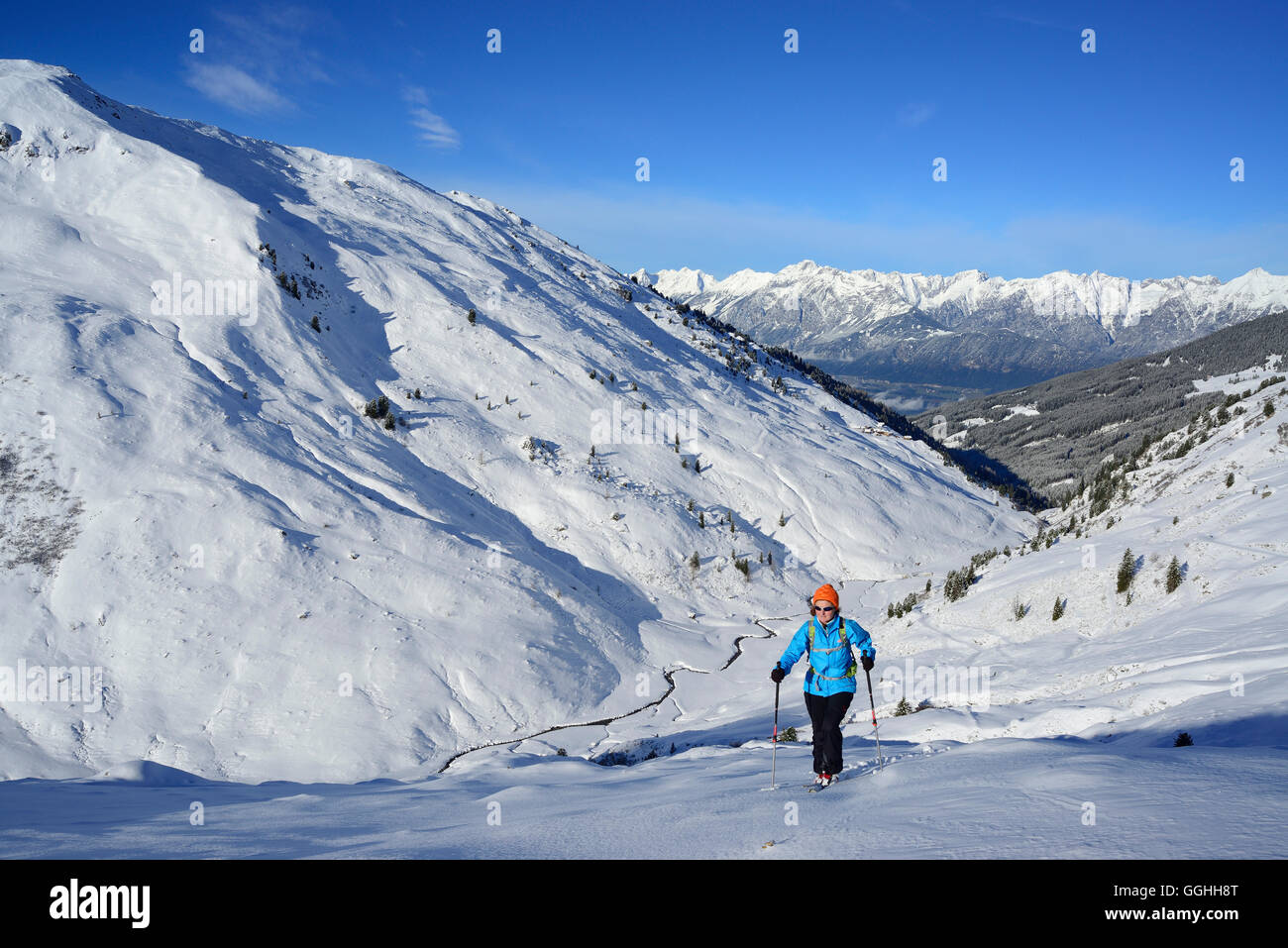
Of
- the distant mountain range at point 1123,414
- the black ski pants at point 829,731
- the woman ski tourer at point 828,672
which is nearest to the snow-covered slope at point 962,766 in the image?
the black ski pants at point 829,731

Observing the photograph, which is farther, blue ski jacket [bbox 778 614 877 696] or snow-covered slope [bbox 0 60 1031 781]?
snow-covered slope [bbox 0 60 1031 781]

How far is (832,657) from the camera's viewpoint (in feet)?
27.1

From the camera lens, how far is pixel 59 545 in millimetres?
17938

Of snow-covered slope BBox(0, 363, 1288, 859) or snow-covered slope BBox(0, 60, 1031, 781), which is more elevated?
snow-covered slope BBox(0, 60, 1031, 781)

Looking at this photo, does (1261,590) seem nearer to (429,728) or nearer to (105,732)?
(429,728)

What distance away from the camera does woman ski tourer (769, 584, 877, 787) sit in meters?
8.09

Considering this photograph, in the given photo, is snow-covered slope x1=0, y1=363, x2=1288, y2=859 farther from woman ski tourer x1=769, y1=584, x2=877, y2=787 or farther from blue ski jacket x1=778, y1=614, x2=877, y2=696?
blue ski jacket x1=778, y1=614, x2=877, y2=696

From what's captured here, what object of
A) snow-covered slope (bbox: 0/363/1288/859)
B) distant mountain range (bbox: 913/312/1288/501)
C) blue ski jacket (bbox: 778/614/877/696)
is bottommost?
snow-covered slope (bbox: 0/363/1288/859)

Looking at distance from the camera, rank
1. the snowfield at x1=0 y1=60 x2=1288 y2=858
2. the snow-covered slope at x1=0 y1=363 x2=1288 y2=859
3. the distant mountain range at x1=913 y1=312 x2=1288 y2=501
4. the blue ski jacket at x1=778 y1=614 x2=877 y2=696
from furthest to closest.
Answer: the distant mountain range at x1=913 y1=312 x2=1288 y2=501 → the blue ski jacket at x1=778 y1=614 x2=877 y2=696 → the snowfield at x1=0 y1=60 x2=1288 y2=858 → the snow-covered slope at x1=0 y1=363 x2=1288 y2=859

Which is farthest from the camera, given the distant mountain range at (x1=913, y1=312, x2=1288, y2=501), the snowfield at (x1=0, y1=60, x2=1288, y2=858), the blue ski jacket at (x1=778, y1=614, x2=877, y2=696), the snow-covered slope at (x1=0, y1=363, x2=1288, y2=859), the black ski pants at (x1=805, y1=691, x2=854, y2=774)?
the distant mountain range at (x1=913, y1=312, x2=1288, y2=501)

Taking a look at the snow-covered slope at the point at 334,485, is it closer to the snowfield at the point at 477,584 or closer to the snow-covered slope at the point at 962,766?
the snowfield at the point at 477,584

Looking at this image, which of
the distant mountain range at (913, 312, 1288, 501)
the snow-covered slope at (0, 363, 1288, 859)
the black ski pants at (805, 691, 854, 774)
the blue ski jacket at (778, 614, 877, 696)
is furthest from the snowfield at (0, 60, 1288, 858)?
the distant mountain range at (913, 312, 1288, 501)

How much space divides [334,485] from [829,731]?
2075cm
